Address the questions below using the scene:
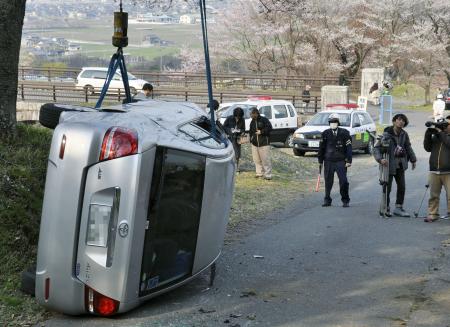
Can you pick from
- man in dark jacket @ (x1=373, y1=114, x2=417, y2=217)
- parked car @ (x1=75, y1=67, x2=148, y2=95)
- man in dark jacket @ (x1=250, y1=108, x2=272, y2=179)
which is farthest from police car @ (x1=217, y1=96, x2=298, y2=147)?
parked car @ (x1=75, y1=67, x2=148, y2=95)

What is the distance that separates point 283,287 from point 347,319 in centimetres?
139

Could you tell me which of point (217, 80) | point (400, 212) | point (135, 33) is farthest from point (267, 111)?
point (135, 33)

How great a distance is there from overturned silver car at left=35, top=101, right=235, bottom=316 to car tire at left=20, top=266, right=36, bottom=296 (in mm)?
530

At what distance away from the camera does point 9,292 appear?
776cm

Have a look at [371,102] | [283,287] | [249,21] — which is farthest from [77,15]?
[283,287]

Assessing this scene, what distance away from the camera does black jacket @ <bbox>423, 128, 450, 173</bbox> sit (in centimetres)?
1348

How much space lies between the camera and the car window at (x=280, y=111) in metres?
29.9

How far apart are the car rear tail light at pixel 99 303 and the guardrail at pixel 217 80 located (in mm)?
40388

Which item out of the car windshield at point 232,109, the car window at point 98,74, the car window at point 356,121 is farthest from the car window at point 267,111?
the car window at point 98,74

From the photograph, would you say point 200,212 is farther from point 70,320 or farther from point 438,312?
point 438,312

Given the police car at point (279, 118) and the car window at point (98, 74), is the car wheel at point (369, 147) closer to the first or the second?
the police car at point (279, 118)

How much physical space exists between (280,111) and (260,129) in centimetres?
1118

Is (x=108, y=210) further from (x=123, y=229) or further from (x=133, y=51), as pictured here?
(x=133, y=51)

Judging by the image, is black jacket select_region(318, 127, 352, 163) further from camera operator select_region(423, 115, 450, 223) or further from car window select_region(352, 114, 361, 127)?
car window select_region(352, 114, 361, 127)
